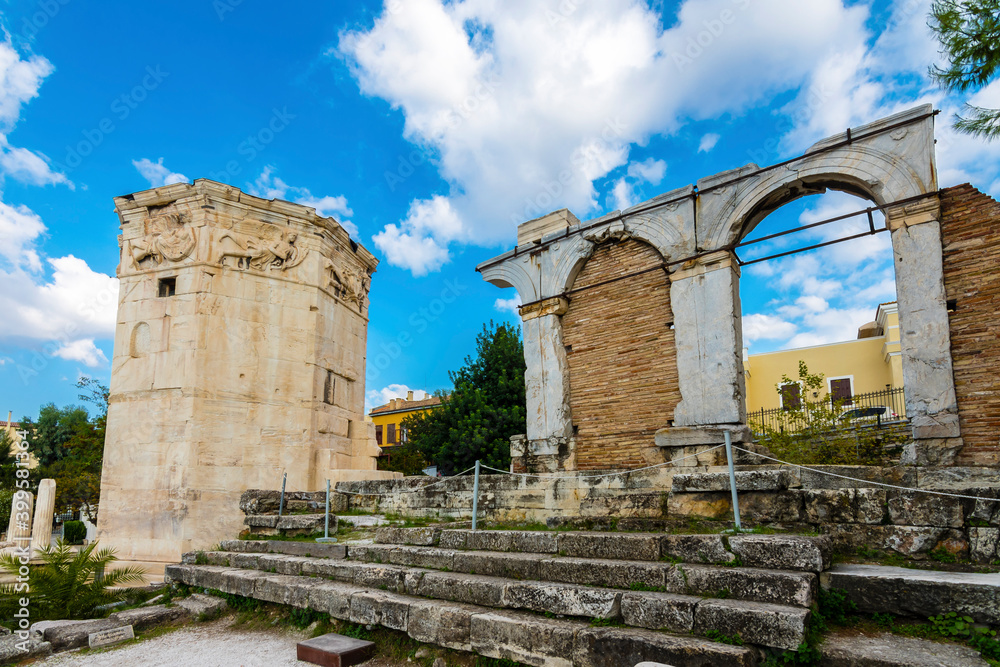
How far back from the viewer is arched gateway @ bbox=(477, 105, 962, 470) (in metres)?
6.29

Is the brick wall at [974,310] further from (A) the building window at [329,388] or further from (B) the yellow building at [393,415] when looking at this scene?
(B) the yellow building at [393,415]

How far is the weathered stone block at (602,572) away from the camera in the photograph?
420 cm

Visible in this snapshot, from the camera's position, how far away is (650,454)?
302 inches

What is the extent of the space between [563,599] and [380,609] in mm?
1802

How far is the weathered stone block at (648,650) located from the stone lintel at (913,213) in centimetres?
540

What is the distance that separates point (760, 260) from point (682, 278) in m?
1.01

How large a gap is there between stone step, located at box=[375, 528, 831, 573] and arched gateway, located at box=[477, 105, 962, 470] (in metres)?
2.74

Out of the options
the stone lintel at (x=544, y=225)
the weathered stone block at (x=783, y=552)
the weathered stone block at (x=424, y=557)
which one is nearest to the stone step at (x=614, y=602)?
the weathered stone block at (x=424, y=557)

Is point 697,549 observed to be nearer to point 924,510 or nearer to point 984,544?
point 924,510

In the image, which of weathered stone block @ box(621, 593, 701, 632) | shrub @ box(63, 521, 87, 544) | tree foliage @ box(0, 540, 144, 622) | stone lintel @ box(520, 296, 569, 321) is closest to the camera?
weathered stone block @ box(621, 593, 701, 632)

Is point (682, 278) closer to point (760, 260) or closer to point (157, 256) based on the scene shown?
point (760, 260)

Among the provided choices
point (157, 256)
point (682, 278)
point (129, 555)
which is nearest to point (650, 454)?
point (682, 278)

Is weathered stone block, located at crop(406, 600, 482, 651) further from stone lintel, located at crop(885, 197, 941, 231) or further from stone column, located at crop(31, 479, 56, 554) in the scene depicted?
stone column, located at crop(31, 479, 56, 554)

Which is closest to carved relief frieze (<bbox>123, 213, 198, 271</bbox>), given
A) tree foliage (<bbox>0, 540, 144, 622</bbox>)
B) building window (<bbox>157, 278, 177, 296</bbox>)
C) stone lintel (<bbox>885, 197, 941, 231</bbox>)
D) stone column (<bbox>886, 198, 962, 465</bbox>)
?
building window (<bbox>157, 278, 177, 296</bbox>)
